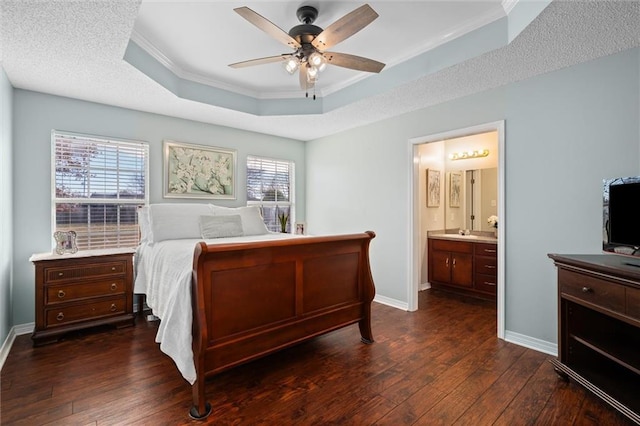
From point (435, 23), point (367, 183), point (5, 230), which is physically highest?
point (435, 23)

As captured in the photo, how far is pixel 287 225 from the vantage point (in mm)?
5527

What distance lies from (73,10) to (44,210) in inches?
91.2

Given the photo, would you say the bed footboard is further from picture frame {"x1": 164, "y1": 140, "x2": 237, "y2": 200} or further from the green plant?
picture frame {"x1": 164, "y1": 140, "x2": 237, "y2": 200}

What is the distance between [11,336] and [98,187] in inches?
65.1

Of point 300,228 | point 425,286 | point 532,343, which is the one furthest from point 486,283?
point 300,228

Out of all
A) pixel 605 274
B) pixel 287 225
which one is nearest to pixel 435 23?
pixel 605 274

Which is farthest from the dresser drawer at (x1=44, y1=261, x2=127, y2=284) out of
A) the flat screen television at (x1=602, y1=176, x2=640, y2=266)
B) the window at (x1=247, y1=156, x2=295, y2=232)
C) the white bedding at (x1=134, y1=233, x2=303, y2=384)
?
the flat screen television at (x1=602, y1=176, x2=640, y2=266)

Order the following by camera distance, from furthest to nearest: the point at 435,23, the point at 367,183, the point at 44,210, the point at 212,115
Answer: the point at 367,183 → the point at 212,115 → the point at 44,210 → the point at 435,23

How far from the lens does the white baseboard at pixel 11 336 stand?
2.56m

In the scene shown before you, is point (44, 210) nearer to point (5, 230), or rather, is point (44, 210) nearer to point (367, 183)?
point (5, 230)

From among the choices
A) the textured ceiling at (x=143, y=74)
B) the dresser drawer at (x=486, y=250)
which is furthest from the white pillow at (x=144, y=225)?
the dresser drawer at (x=486, y=250)

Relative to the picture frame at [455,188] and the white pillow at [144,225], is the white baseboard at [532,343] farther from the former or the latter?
the white pillow at [144,225]

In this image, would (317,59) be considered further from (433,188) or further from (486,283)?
(486,283)

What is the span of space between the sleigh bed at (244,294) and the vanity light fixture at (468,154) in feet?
9.51
